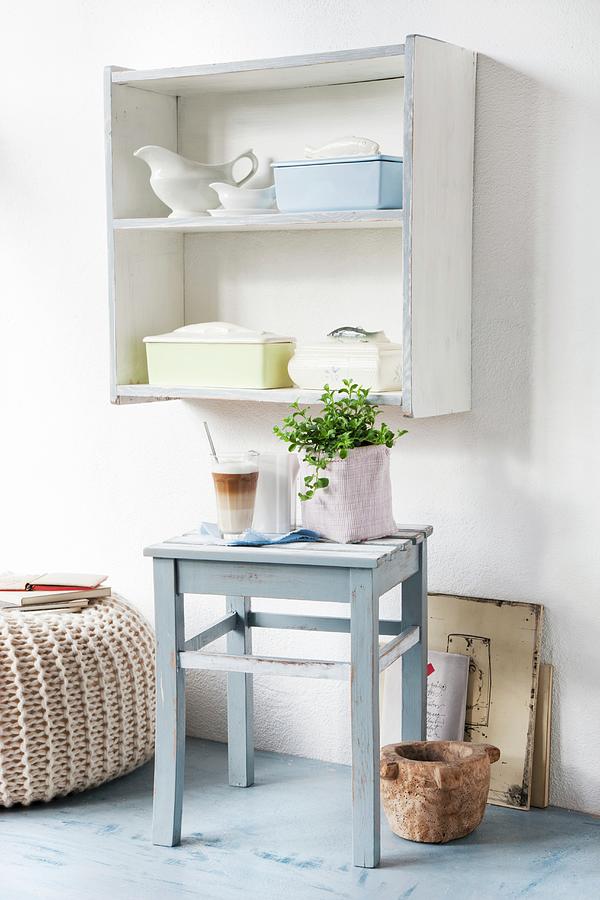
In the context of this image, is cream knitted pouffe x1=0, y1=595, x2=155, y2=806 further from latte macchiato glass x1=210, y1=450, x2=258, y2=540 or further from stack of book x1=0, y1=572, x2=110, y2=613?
latte macchiato glass x1=210, y1=450, x2=258, y2=540

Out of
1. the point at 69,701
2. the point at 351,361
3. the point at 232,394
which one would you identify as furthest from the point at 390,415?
the point at 69,701

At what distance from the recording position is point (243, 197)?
108 inches

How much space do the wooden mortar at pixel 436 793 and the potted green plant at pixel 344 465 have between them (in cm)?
50

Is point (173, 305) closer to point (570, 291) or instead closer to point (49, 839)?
point (570, 291)

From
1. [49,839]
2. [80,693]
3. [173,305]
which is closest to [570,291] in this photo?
[173,305]

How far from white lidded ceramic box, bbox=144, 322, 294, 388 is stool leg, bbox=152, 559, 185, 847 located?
0.51 m

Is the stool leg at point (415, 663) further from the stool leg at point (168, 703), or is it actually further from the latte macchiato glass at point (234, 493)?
the stool leg at point (168, 703)

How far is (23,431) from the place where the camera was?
3.45 meters

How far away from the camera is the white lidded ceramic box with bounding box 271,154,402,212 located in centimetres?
253

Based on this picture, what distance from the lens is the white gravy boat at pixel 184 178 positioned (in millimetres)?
2814

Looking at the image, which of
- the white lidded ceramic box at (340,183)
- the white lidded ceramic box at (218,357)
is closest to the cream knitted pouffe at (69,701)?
the white lidded ceramic box at (218,357)

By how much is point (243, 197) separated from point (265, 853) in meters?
1.48

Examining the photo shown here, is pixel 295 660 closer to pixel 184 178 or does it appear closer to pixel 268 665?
pixel 268 665

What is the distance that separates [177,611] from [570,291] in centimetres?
114
